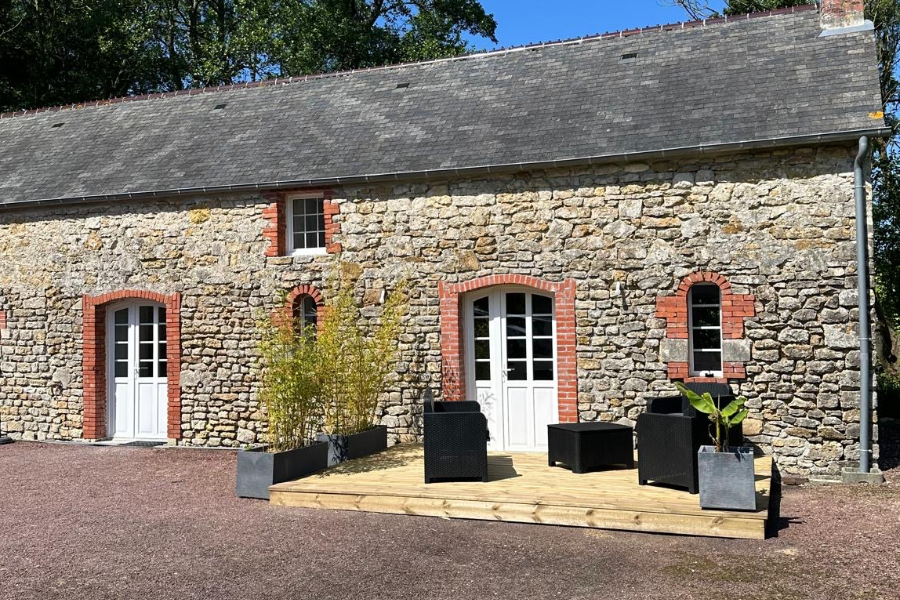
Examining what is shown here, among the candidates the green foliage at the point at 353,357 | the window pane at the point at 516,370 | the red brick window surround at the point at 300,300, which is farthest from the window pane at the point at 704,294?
the red brick window surround at the point at 300,300

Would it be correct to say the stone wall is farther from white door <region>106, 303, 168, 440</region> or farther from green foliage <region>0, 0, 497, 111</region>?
green foliage <region>0, 0, 497, 111</region>

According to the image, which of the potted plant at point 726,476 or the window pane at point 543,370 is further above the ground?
the window pane at point 543,370

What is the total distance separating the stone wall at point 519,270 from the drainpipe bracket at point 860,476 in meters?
0.15

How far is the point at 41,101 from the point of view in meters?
22.0

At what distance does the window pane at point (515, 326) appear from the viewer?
9.88 meters

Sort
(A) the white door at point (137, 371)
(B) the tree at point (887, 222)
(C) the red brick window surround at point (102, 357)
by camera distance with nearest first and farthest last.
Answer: (C) the red brick window surround at point (102, 357)
(A) the white door at point (137, 371)
(B) the tree at point (887, 222)

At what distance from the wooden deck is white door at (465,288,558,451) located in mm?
1383

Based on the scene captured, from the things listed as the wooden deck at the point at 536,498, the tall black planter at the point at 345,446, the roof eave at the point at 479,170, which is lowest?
the wooden deck at the point at 536,498

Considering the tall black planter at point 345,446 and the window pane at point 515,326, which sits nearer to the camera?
the tall black planter at point 345,446

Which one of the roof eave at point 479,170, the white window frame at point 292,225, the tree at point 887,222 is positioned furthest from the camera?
the tree at point 887,222

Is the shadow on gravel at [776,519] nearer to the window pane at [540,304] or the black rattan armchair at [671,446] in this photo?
the black rattan armchair at [671,446]

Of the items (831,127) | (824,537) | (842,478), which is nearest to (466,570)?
(824,537)

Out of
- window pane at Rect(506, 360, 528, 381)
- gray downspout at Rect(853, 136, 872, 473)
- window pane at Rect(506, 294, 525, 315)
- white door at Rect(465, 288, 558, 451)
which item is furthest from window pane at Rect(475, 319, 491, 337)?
gray downspout at Rect(853, 136, 872, 473)

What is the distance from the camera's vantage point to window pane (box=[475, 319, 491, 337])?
10016mm
